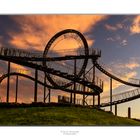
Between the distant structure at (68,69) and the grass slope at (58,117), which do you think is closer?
the grass slope at (58,117)

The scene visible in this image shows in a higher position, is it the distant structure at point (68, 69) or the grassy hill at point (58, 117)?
the distant structure at point (68, 69)

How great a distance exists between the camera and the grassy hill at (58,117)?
12.4m

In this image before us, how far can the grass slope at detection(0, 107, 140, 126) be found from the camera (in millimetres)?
12414

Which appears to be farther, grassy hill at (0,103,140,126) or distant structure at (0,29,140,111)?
distant structure at (0,29,140,111)

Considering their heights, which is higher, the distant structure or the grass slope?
the distant structure

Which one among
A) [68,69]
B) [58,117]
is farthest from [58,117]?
[68,69]

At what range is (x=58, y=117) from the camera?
13078 millimetres

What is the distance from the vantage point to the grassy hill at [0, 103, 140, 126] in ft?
40.7

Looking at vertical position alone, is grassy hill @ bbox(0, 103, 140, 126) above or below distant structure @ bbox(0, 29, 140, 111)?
below

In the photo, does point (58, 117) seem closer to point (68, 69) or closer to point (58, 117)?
point (58, 117)

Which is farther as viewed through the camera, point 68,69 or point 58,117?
point 68,69
